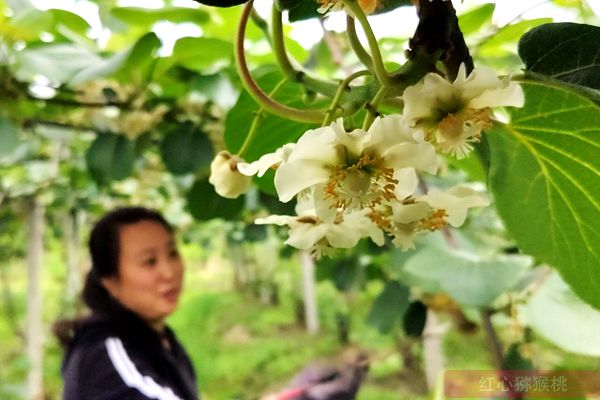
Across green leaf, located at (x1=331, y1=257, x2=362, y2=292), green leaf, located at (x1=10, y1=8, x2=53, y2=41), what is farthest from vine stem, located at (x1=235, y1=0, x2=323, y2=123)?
green leaf, located at (x1=331, y1=257, x2=362, y2=292)

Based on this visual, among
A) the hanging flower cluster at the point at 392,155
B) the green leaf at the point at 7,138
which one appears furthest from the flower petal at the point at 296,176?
the green leaf at the point at 7,138

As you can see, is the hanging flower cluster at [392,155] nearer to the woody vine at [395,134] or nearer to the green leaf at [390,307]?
the woody vine at [395,134]

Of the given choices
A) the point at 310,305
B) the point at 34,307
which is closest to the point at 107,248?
the point at 34,307

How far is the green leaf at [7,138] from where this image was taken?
710 millimetres

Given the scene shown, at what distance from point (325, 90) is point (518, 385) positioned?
0.46 metres

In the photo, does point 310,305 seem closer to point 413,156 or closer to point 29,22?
point 29,22

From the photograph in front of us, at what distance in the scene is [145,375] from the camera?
0.92 m

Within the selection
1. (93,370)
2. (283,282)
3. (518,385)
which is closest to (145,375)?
(93,370)

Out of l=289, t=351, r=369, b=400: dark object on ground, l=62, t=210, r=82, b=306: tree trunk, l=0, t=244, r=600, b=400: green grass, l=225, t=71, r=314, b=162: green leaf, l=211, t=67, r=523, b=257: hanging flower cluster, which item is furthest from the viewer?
l=0, t=244, r=600, b=400: green grass

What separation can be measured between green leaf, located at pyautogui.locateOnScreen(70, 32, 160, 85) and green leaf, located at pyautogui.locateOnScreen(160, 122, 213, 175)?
5.8 inches

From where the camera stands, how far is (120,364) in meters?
0.92

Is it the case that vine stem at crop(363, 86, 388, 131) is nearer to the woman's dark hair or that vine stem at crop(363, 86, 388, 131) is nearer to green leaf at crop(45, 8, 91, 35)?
green leaf at crop(45, 8, 91, 35)

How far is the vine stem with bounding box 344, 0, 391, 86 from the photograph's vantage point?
0.83 ft

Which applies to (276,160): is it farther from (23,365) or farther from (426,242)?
(23,365)
